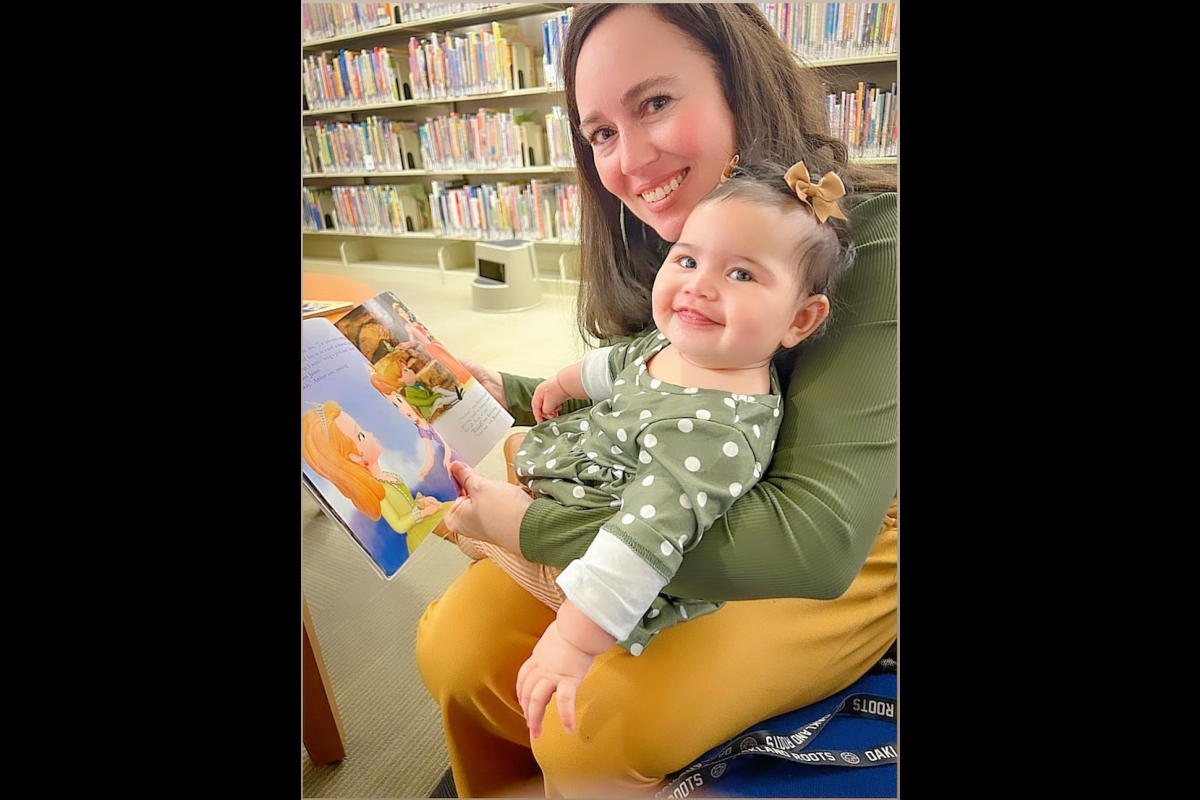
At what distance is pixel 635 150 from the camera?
79cm

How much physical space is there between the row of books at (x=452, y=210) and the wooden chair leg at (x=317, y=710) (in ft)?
1.64

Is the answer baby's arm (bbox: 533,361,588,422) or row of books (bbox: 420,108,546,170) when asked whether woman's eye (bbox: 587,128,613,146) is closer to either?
row of books (bbox: 420,108,546,170)

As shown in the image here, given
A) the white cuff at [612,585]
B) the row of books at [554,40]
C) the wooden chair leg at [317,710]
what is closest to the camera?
the white cuff at [612,585]

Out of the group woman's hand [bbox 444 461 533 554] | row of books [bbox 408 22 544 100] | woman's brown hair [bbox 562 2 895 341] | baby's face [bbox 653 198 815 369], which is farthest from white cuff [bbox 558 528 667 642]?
row of books [bbox 408 22 544 100]

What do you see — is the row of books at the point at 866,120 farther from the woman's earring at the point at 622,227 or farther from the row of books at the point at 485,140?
the row of books at the point at 485,140

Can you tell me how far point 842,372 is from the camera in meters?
0.79

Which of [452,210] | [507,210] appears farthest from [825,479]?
[452,210]

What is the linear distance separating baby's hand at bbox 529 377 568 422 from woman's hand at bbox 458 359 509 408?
5cm

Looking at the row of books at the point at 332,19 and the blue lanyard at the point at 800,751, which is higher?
the row of books at the point at 332,19

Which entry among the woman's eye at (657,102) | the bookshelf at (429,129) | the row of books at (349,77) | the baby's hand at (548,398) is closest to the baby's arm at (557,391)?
the baby's hand at (548,398)

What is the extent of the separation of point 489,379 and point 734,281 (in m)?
0.36

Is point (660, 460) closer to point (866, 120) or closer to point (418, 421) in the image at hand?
point (418, 421)

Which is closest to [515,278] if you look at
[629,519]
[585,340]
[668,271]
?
[585,340]

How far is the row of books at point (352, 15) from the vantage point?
86 centimetres
